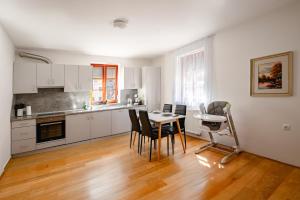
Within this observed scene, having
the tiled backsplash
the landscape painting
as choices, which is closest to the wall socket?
the landscape painting

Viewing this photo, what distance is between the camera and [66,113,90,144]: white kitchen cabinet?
3.80m

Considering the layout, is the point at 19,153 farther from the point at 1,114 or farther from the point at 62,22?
the point at 62,22

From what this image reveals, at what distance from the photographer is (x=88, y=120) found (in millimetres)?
4074

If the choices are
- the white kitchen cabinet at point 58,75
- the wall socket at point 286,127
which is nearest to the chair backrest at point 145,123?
the wall socket at point 286,127

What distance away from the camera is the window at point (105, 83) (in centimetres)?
502

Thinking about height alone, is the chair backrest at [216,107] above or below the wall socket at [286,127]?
above

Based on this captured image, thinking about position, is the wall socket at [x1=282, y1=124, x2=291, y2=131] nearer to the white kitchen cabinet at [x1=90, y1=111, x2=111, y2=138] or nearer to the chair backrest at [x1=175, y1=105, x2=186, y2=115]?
the chair backrest at [x1=175, y1=105, x2=186, y2=115]

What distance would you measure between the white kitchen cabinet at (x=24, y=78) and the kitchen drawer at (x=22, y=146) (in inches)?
44.0

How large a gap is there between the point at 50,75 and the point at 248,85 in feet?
14.8

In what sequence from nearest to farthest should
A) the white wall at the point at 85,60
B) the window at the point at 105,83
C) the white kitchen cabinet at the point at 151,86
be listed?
1. the white wall at the point at 85,60
2. the window at the point at 105,83
3. the white kitchen cabinet at the point at 151,86

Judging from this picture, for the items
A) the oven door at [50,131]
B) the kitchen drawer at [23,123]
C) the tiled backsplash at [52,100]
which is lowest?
the oven door at [50,131]

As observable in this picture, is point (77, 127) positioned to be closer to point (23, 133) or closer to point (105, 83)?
point (23, 133)

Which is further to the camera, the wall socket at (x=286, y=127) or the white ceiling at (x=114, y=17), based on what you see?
the wall socket at (x=286, y=127)

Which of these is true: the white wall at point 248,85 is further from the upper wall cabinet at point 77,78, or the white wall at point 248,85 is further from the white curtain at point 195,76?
the upper wall cabinet at point 77,78
